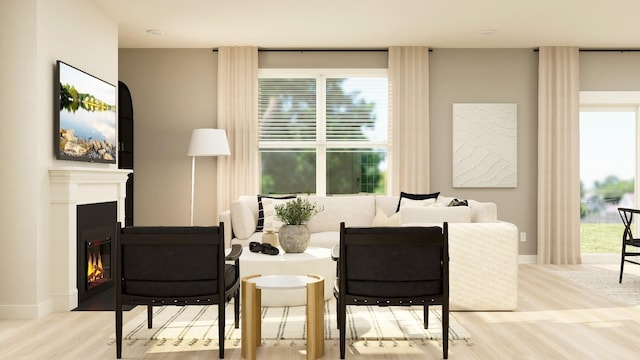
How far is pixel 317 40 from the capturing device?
283 inches

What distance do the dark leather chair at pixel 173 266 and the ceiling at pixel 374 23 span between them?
295 centimetres

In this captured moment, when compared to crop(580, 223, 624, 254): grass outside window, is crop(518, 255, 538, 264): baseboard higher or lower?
lower

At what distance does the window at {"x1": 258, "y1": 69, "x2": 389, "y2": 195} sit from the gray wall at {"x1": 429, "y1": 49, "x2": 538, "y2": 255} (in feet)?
2.17

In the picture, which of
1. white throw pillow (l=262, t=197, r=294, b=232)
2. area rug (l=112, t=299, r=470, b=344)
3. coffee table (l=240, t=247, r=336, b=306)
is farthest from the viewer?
white throw pillow (l=262, t=197, r=294, b=232)

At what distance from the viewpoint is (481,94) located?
766 centimetres

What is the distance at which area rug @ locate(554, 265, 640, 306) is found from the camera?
547cm

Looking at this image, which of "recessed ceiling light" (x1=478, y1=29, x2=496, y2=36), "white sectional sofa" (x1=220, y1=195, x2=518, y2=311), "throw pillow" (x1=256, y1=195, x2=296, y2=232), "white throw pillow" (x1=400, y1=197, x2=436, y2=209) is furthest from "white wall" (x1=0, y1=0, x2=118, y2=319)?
"recessed ceiling light" (x1=478, y1=29, x2=496, y2=36)

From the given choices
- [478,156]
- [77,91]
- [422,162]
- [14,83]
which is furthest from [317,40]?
[14,83]

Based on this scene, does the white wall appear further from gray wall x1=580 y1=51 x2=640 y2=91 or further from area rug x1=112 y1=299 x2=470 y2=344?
gray wall x1=580 y1=51 x2=640 y2=91

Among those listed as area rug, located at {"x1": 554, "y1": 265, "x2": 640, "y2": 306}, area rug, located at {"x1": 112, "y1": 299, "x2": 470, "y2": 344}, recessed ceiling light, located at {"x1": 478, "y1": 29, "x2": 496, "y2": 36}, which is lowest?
area rug, located at {"x1": 554, "y1": 265, "x2": 640, "y2": 306}

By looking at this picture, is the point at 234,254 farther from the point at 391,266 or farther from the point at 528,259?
the point at 528,259

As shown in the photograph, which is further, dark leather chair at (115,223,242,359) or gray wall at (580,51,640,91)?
gray wall at (580,51,640,91)

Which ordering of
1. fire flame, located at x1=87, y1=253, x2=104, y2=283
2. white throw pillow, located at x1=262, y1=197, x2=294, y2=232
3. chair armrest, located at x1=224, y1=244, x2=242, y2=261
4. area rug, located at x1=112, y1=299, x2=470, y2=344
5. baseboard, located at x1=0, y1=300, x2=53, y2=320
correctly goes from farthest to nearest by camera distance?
white throw pillow, located at x1=262, y1=197, x2=294, y2=232 < fire flame, located at x1=87, y1=253, x2=104, y2=283 < baseboard, located at x1=0, y1=300, x2=53, y2=320 < area rug, located at x1=112, y1=299, x2=470, y2=344 < chair armrest, located at x1=224, y1=244, x2=242, y2=261

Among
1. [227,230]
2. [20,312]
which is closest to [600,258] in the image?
[227,230]
